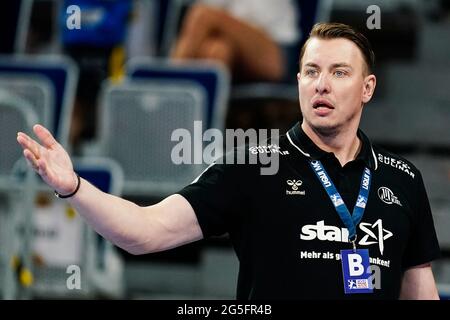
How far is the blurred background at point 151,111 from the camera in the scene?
6.39 metres

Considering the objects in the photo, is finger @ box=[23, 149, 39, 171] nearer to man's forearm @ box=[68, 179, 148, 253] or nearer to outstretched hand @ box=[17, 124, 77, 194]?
outstretched hand @ box=[17, 124, 77, 194]

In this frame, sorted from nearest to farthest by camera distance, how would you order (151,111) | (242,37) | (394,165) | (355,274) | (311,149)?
(355,274) → (311,149) → (394,165) → (151,111) → (242,37)

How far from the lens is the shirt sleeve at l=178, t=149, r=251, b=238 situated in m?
3.16

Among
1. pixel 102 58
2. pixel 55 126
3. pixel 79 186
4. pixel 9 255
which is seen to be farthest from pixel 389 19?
pixel 79 186

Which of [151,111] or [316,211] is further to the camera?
[151,111]

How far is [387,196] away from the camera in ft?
10.9

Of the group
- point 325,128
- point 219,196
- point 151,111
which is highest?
point 151,111

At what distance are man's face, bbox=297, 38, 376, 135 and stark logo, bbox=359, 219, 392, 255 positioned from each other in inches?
12.5

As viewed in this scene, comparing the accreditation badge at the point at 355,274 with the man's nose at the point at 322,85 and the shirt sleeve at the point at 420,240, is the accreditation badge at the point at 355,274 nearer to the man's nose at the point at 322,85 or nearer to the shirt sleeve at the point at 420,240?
the shirt sleeve at the point at 420,240

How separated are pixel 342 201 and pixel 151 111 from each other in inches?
152

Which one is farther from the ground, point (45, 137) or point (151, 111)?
point (151, 111)

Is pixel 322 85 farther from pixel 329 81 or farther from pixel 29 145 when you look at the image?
pixel 29 145

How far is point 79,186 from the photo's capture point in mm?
2906

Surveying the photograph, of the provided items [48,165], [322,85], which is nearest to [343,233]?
[322,85]
